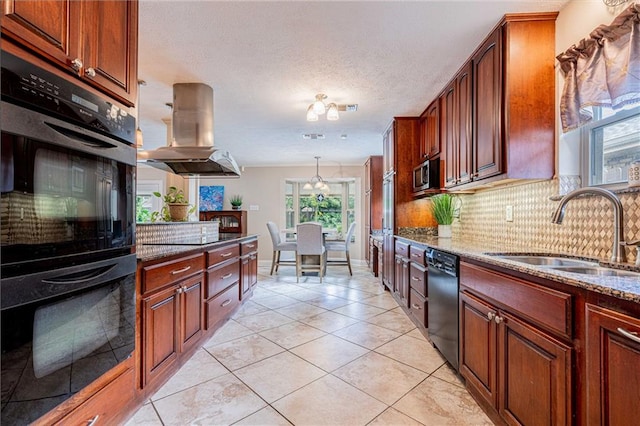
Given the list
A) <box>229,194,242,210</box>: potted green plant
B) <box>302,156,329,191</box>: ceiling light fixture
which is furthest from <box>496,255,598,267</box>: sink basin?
<box>229,194,242,210</box>: potted green plant

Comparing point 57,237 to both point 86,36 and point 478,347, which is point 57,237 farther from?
point 478,347

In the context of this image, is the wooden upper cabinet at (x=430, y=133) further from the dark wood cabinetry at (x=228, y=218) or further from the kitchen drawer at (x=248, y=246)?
the dark wood cabinetry at (x=228, y=218)

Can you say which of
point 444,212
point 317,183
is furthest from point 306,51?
point 317,183

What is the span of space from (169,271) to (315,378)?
116 cm

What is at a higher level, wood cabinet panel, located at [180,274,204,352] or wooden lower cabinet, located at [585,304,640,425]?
wooden lower cabinet, located at [585,304,640,425]

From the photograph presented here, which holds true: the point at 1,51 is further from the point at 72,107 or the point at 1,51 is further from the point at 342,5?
the point at 342,5

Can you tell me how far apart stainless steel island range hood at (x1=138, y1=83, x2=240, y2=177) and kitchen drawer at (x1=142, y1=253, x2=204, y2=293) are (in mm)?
1022

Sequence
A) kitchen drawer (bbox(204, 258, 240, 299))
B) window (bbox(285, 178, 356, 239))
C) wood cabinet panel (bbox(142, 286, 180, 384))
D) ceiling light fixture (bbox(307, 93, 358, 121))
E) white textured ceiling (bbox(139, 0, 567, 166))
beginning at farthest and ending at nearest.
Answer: window (bbox(285, 178, 356, 239)) → ceiling light fixture (bbox(307, 93, 358, 121)) → kitchen drawer (bbox(204, 258, 240, 299)) → white textured ceiling (bbox(139, 0, 567, 166)) → wood cabinet panel (bbox(142, 286, 180, 384))

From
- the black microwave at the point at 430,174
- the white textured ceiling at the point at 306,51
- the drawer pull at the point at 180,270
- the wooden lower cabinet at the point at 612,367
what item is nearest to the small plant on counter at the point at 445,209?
the black microwave at the point at 430,174

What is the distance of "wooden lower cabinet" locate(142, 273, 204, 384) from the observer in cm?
165

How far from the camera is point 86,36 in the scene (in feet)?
3.69

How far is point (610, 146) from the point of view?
1616mm

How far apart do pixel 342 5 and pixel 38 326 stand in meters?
2.04

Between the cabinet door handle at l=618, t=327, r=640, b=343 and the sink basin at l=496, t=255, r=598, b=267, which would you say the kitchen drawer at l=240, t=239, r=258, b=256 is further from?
the cabinet door handle at l=618, t=327, r=640, b=343
